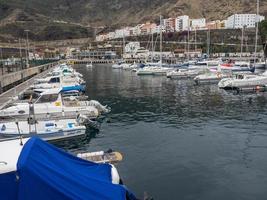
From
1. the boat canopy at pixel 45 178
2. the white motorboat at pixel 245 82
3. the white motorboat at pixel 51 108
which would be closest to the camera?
the boat canopy at pixel 45 178

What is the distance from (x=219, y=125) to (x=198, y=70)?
61.0 meters

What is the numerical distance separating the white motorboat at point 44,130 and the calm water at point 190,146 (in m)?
1.52

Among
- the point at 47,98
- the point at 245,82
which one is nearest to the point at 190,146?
the point at 47,98

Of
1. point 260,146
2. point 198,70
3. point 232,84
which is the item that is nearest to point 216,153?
point 260,146

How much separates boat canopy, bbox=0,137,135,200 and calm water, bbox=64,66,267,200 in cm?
906

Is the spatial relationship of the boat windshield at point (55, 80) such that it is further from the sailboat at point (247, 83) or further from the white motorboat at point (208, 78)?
the white motorboat at point (208, 78)

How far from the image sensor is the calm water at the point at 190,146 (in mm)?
20750

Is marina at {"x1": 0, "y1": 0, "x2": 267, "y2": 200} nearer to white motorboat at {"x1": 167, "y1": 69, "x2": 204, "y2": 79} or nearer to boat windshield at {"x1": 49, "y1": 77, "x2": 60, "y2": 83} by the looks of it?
boat windshield at {"x1": 49, "y1": 77, "x2": 60, "y2": 83}

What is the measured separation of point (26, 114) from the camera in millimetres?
37125

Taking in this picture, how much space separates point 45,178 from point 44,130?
20263mm

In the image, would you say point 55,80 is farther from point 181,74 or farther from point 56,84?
point 181,74

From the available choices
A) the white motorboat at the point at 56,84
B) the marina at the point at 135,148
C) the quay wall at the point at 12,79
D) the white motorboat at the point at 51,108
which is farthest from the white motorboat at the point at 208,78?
the white motorboat at the point at 51,108

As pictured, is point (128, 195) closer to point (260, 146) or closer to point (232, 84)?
point (260, 146)

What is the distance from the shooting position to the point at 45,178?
9.79 m
